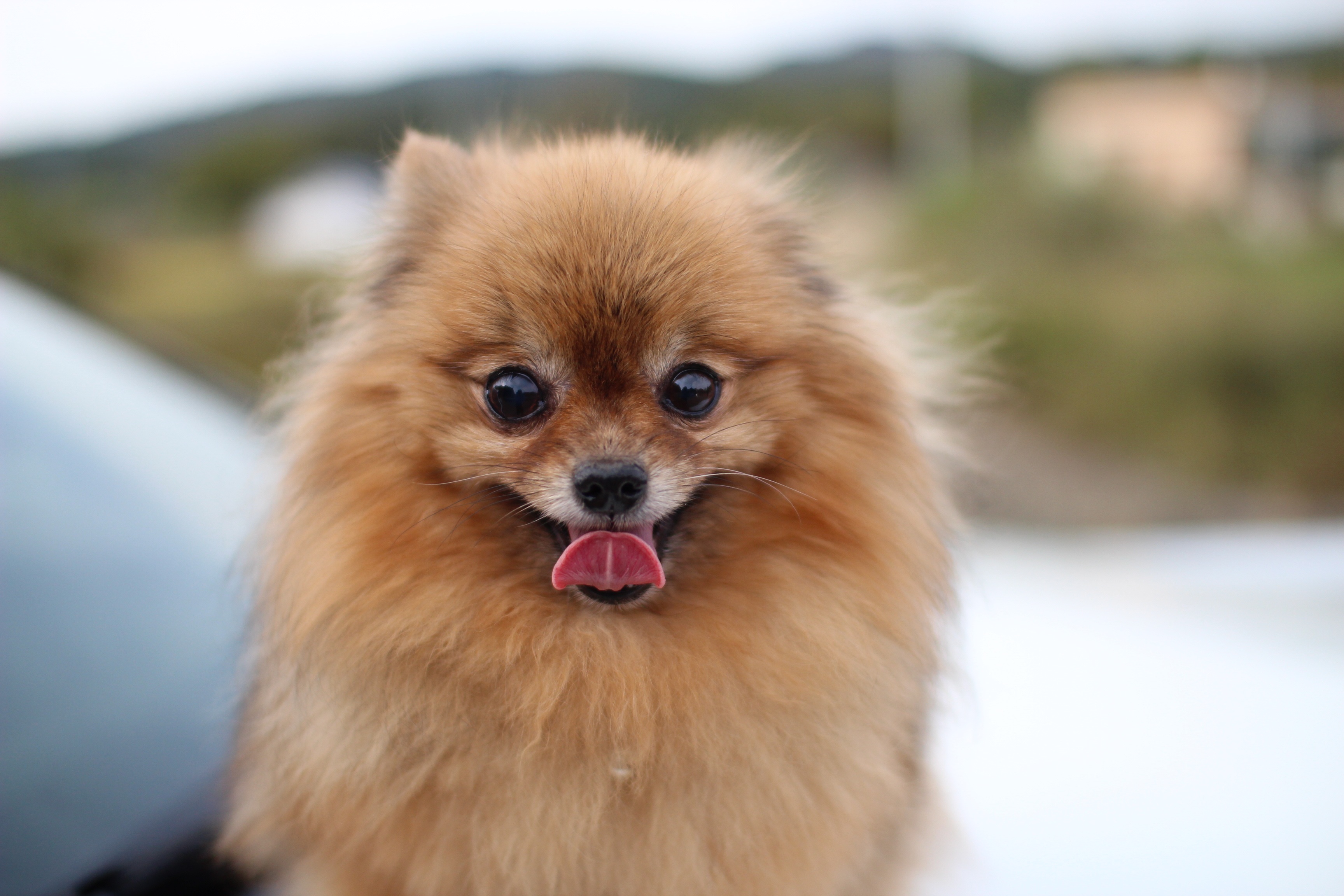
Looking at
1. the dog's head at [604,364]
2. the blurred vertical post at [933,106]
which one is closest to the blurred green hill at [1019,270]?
the blurred vertical post at [933,106]

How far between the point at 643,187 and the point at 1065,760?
4.44 ft

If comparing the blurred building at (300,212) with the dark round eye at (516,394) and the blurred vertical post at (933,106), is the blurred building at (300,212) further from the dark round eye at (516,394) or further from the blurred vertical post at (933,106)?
the dark round eye at (516,394)

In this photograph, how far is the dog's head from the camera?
1437 millimetres

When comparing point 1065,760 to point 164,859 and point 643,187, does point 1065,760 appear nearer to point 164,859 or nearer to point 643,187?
point 643,187

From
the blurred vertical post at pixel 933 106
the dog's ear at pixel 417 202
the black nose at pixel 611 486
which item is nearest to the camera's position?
the black nose at pixel 611 486

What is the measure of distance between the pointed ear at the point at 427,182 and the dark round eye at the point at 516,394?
346 mm

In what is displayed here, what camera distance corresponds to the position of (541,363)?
1457mm

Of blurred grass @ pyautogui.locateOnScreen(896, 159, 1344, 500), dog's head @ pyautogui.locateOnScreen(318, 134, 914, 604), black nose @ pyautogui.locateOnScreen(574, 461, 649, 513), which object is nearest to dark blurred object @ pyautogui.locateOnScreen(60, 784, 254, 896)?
dog's head @ pyautogui.locateOnScreen(318, 134, 914, 604)

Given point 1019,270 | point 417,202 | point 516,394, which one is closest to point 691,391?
point 516,394

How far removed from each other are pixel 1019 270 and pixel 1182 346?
1.76 metres

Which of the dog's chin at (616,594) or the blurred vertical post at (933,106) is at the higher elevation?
the blurred vertical post at (933,106)

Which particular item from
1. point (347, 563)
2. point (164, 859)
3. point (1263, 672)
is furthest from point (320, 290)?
point (1263, 672)

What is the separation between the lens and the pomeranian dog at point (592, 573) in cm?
143

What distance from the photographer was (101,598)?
5.79 ft
